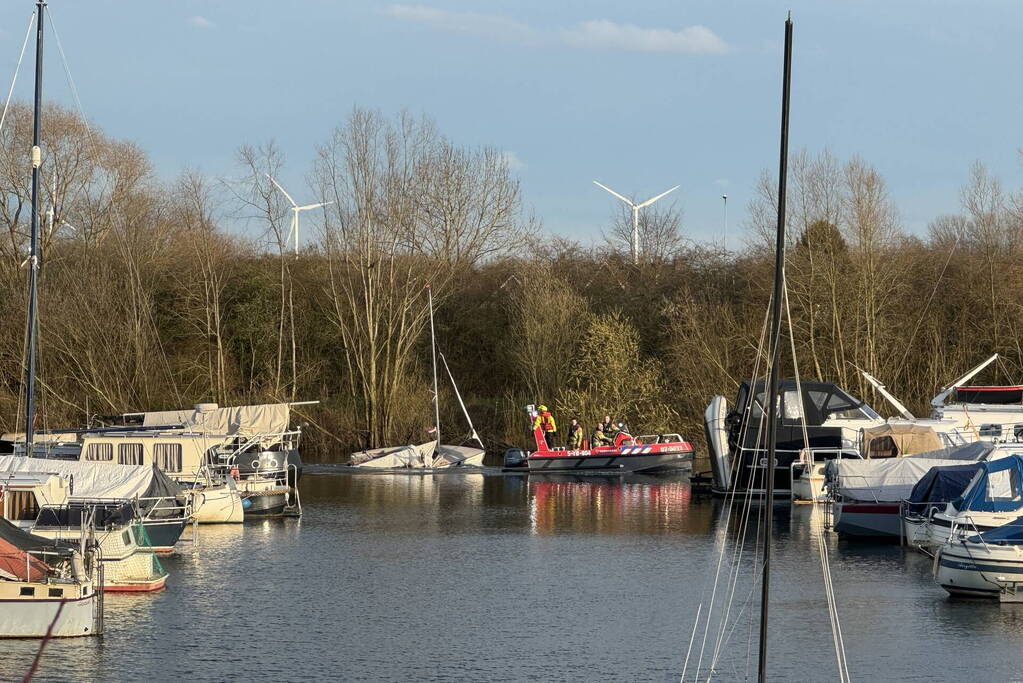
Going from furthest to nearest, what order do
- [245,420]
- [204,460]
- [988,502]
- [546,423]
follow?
[546,423] → [245,420] → [204,460] → [988,502]

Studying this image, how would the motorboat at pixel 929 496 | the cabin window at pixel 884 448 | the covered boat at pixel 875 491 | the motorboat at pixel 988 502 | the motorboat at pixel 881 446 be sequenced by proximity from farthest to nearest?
the cabin window at pixel 884 448 → the motorboat at pixel 881 446 → the covered boat at pixel 875 491 → the motorboat at pixel 929 496 → the motorboat at pixel 988 502

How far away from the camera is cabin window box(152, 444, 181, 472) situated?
38719mm

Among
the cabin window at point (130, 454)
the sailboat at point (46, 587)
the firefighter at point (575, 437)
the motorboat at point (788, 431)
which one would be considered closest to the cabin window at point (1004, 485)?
the sailboat at point (46, 587)

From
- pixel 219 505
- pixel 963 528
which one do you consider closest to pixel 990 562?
pixel 963 528

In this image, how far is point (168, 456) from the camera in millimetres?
38781

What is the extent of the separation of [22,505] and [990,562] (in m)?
18.1

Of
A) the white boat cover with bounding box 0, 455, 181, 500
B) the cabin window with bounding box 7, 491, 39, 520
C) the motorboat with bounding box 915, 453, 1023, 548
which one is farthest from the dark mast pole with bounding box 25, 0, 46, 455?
the motorboat with bounding box 915, 453, 1023, 548

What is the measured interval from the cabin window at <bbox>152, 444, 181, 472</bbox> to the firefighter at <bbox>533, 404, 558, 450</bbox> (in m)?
16.9

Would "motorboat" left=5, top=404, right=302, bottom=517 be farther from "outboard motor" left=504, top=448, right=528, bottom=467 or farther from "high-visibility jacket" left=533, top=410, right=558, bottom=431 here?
"high-visibility jacket" left=533, top=410, right=558, bottom=431

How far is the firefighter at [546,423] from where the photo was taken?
52844 millimetres

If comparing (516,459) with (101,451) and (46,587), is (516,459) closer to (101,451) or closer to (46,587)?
(101,451)

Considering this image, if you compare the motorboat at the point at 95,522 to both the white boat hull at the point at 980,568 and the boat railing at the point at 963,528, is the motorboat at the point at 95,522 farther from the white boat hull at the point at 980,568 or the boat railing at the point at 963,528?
the boat railing at the point at 963,528

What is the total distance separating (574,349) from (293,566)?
34882 millimetres

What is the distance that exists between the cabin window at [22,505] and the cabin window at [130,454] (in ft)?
36.4
